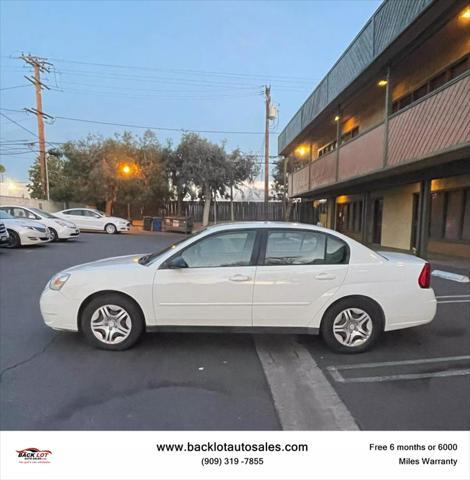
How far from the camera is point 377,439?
2389mm

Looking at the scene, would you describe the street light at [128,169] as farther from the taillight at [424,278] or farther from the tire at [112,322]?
the taillight at [424,278]

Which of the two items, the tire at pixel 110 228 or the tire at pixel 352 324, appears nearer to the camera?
the tire at pixel 352 324

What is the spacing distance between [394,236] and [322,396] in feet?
42.6

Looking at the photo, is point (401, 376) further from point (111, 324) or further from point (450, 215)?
point (450, 215)

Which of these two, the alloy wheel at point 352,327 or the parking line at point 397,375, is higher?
the alloy wheel at point 352,327

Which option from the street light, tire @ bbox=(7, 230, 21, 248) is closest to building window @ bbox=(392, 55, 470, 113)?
tire @ bbox=(7, 230, 21, 248)

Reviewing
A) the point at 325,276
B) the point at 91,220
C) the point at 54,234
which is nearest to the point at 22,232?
the point at 54,234

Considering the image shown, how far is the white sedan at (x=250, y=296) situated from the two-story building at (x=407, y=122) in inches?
202

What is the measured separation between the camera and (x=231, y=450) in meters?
2.32

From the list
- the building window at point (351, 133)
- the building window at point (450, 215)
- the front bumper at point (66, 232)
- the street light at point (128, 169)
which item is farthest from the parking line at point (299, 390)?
the street light at point (128, 169)

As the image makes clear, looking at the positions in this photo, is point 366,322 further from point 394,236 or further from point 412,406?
point 394,236

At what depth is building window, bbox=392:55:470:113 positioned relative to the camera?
30.9 feet

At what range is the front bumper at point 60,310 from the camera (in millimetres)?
3789

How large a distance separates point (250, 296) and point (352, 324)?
47.0 inches
